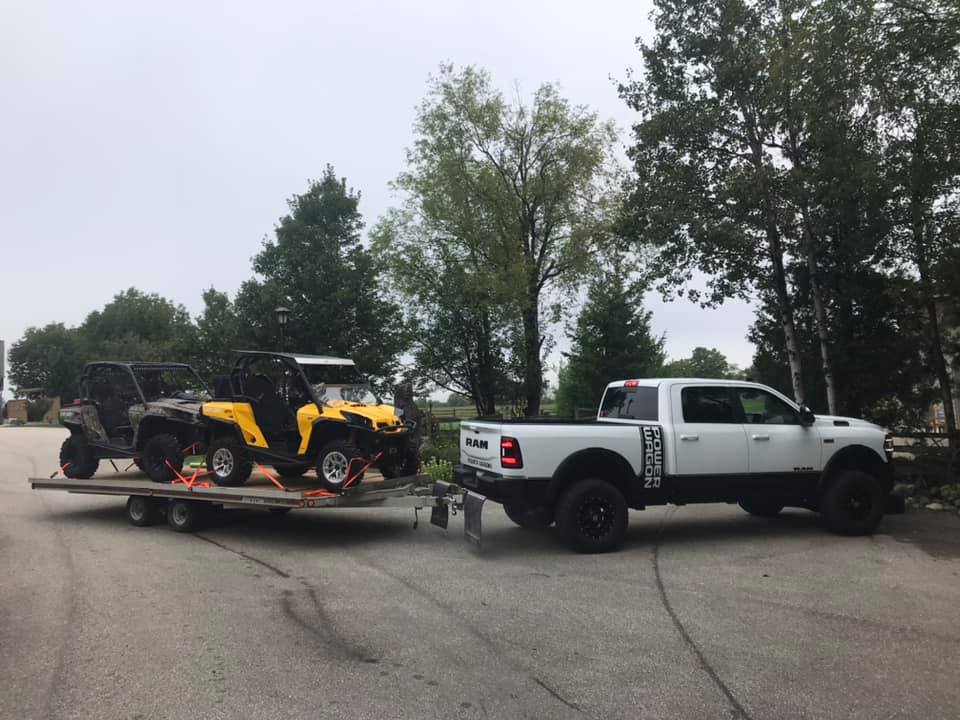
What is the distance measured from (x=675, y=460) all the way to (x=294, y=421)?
477 cm

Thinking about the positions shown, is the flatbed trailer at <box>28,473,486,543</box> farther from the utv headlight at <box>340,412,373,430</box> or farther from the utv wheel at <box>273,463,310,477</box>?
the utv headlight at <box>340,412,373,430</box>

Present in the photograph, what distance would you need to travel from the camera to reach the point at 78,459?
11109 millimetres

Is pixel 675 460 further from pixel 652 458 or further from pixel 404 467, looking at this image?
pixel 404 467

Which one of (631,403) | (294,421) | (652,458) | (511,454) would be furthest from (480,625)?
(294,421)

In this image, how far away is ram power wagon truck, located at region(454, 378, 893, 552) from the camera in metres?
8.20

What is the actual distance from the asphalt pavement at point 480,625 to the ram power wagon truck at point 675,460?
1.59 ft

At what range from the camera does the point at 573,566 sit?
304 inches

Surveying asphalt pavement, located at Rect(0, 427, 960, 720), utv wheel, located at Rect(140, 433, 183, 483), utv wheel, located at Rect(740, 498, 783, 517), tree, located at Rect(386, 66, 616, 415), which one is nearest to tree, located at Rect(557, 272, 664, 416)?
tree, located at Rect(386, 66, 616, 415)

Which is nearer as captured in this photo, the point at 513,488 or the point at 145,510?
the point at 513,488

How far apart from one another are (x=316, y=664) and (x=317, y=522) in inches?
235

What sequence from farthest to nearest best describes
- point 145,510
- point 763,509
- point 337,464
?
point 763,509 → point 145,510 → point 337,464

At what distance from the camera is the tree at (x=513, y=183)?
30.6m

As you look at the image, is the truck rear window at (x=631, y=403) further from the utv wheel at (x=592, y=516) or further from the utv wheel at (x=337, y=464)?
the utv wheel at (x=337, y=464)

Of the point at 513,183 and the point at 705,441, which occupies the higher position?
the point at 513,183
